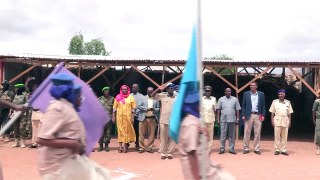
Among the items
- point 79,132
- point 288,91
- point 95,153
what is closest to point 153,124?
point 95,153

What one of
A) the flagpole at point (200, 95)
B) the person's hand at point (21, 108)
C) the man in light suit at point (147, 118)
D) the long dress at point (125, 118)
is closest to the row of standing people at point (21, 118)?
the long dress at point (125, 118)

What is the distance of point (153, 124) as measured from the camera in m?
11.1

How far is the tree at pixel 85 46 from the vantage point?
4972 centimetres

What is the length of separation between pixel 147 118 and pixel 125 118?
1.84ft

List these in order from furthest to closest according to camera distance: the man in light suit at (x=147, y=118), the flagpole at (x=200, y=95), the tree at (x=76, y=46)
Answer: the tree at (x=76, y=46) < the man in light suit at (x=147, y=118) < the flagpole at (x=200, y=95)

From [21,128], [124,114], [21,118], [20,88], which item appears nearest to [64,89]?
[124,114]

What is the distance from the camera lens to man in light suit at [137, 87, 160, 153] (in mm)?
11016

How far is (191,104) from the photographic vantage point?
3.52m

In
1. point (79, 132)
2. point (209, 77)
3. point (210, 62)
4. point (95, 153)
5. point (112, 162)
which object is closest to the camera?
point (79, 132)

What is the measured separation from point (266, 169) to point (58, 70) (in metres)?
5.94

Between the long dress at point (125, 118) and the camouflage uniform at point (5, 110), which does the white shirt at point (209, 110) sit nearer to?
the long dress at point (125, 118)

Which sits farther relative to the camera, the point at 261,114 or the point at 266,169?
the point at 261,114

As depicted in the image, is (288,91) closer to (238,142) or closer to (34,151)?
(238,142)

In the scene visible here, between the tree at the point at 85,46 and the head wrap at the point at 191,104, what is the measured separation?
46.2 m
